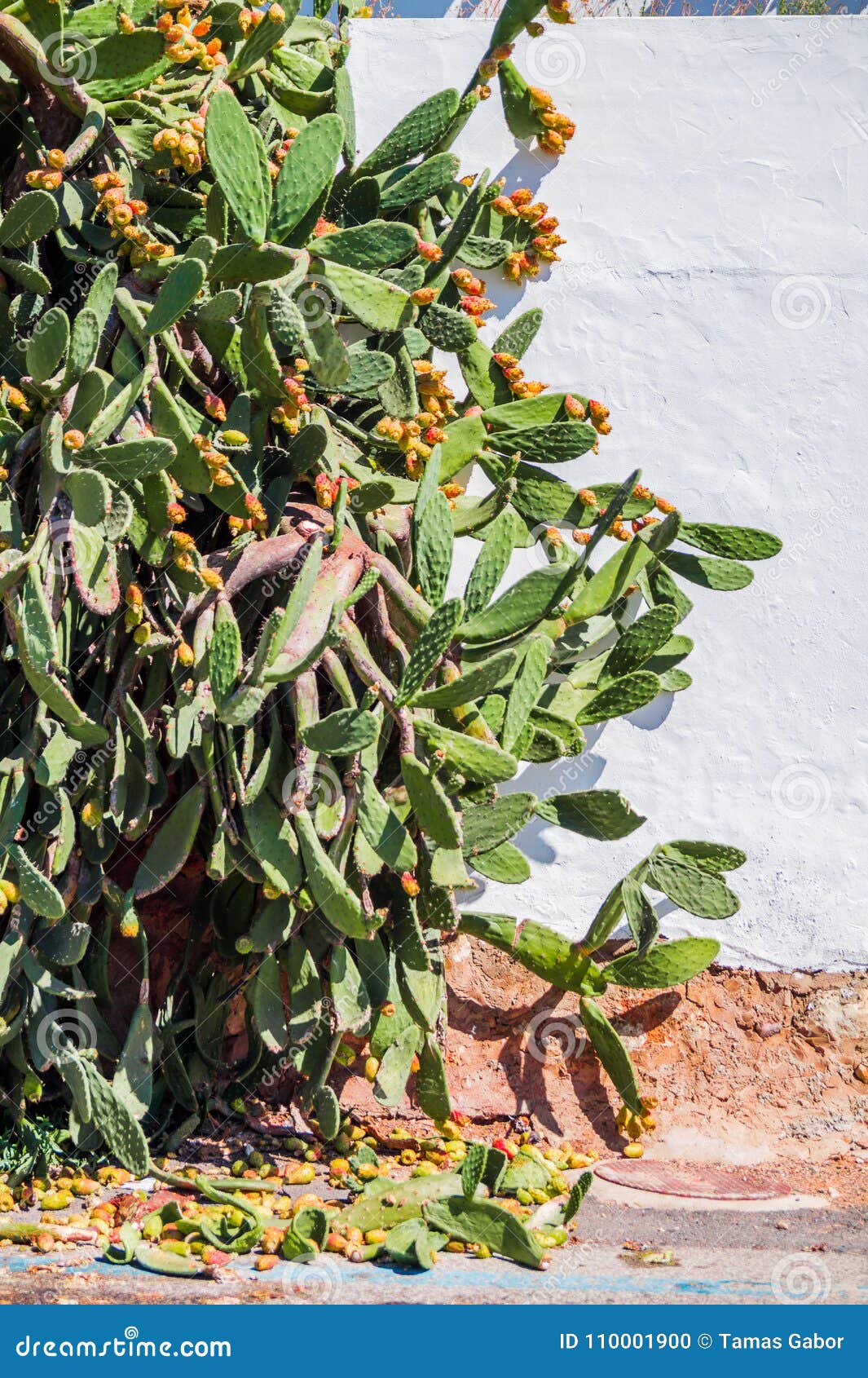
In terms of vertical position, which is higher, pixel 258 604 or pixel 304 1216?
pixel 258 604

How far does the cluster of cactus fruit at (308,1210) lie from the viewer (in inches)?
101

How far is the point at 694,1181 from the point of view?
10.5ft

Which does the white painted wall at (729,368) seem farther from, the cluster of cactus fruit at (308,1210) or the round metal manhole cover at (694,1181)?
the cluster of cactus fruit at (308,1210)

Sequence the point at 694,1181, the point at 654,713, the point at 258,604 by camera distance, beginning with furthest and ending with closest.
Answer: the point at 654,713
the point at 694,1181
the point at 258,604

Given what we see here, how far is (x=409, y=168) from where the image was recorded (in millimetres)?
3383

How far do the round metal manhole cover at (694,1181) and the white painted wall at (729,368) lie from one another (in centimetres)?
54

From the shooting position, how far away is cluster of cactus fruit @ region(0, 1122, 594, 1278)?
2.55m

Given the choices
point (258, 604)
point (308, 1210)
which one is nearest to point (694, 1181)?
point (308, 1210)

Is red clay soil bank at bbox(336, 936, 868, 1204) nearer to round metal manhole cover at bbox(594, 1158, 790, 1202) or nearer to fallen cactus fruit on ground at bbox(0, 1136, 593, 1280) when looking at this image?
round metal manhole cover at bbox(594, 1158, 790, 1202)

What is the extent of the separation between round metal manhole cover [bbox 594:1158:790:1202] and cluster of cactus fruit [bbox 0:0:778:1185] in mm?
124

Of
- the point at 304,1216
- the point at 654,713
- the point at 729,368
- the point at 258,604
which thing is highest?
the point at 729,368

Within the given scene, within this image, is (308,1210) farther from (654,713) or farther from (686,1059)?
(654,713)

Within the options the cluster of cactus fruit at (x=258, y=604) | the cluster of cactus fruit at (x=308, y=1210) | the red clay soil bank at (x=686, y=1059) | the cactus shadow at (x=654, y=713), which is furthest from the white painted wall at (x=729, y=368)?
the cluster of cactus fruit at (x=308, y=1210)

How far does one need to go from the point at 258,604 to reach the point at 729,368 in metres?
1.53
